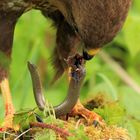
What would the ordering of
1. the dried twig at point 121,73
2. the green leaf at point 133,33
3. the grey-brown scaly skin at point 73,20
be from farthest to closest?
the dried twig at point 121,73 → the green leaf at point 133,33 → the grey-brown scaly skin at point 73,20

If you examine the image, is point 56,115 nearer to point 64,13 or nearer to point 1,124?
point 1,124

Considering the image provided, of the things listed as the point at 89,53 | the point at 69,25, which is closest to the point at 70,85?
the point at 89,53

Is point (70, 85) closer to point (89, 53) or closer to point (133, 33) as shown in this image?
point (89, 53)

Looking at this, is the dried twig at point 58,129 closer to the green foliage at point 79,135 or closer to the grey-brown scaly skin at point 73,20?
the green foliage at point 79,135

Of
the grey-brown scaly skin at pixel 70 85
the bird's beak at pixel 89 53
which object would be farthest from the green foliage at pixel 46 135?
the bird's beak at pixel 89 53

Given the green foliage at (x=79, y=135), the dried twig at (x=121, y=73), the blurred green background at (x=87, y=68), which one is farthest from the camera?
the dried twig at (x=121, y=73)

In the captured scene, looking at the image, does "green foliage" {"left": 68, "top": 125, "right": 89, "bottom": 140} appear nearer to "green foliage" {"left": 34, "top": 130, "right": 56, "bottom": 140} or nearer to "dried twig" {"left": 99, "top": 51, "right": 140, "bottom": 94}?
"green foliage" {"left": 34, "top": 130, "right": 56, "bottom": 140}

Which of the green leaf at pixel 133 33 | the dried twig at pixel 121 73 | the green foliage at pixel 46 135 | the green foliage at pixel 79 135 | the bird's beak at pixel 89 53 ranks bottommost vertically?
the dried twig at pixel 121 73

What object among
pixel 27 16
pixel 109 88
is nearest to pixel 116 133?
pixel 109 88
